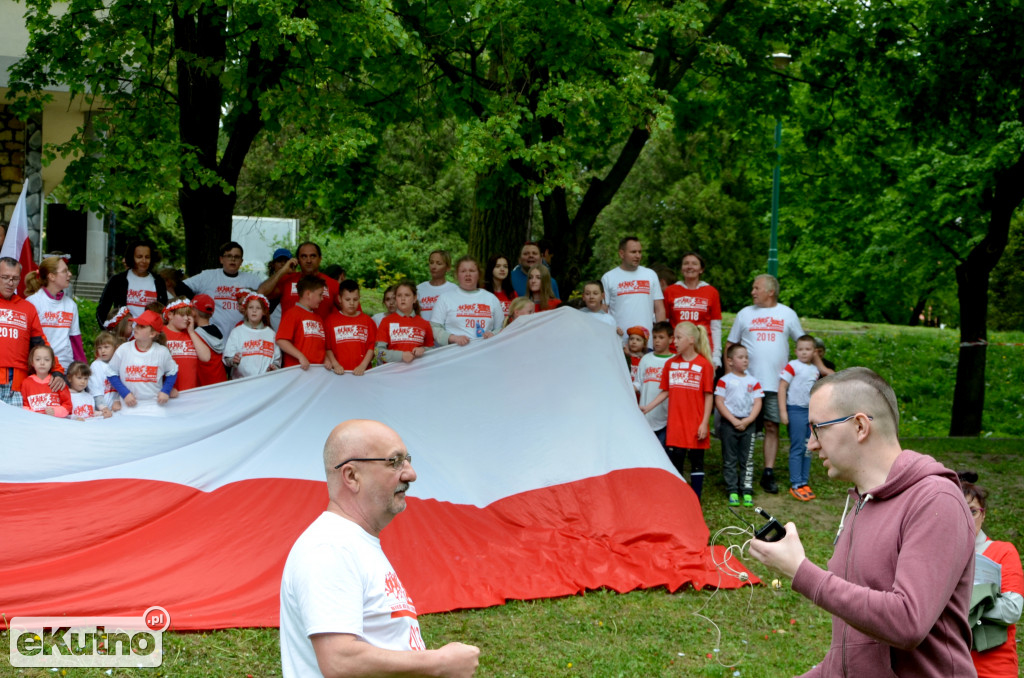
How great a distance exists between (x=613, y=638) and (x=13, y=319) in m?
5.09

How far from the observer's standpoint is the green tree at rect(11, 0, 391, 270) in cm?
842

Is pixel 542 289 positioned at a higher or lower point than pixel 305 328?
higher

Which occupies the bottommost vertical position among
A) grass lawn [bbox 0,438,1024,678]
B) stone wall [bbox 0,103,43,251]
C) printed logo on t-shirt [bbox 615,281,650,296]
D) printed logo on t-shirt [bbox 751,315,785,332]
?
grass lawn [bbox 0,438,1024,678]

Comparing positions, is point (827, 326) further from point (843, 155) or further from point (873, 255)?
point (843, 155)

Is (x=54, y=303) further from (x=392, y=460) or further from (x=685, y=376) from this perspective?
(x=392, y=460)

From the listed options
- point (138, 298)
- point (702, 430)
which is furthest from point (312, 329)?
point (702, 430)

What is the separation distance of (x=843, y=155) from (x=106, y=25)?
33.9 ft

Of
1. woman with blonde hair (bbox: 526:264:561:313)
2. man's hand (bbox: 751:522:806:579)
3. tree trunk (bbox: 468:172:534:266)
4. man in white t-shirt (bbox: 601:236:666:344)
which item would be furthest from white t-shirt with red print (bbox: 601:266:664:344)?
man's hand (bbox: 751:522:806:579)

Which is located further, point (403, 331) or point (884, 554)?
point (403, 331)

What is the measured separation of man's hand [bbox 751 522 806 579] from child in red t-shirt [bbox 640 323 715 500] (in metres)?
6.68

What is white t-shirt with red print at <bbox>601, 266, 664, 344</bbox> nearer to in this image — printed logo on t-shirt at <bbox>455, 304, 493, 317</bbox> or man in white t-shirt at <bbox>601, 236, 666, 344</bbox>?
man in white t-shirt at <bbox>601, 236, 666, 344</bbox>

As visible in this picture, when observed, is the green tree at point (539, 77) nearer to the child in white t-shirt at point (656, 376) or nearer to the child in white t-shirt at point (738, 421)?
the child in white t-shirt at point (656, 376)

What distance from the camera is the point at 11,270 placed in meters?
7.87

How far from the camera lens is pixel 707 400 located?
9531 millimetres
